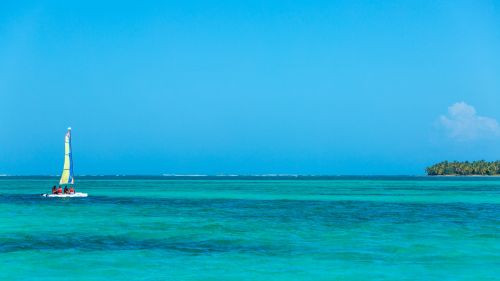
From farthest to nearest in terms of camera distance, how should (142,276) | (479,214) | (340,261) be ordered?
(479,214) → (340,261) → (142,276)

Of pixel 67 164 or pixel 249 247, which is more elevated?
pixel 67 164

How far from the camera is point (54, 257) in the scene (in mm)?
27766

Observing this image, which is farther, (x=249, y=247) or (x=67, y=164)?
(x=67, y=164)

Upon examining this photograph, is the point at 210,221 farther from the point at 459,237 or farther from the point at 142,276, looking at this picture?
the point at 142,276

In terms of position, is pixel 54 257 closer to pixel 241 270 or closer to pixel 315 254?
pixel 241 270

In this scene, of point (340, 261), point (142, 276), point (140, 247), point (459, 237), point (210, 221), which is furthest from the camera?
point (210, 221)

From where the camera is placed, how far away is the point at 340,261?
88.6 feet

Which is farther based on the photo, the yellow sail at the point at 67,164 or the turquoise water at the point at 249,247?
the yellow sail at the point at 67,164

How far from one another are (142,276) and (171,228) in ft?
53.1

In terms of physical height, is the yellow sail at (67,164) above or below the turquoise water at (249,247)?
above

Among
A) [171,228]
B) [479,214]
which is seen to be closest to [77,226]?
[171,228]

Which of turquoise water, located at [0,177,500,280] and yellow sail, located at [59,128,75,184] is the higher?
yellow sail, located at [59,128,75,184]

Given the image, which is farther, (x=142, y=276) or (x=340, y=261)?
(x=340, y=261)

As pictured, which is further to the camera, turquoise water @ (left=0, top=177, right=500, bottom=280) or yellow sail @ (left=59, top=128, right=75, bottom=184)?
yellow sail @ (left=59, top=128, right=75, bottom=184)
